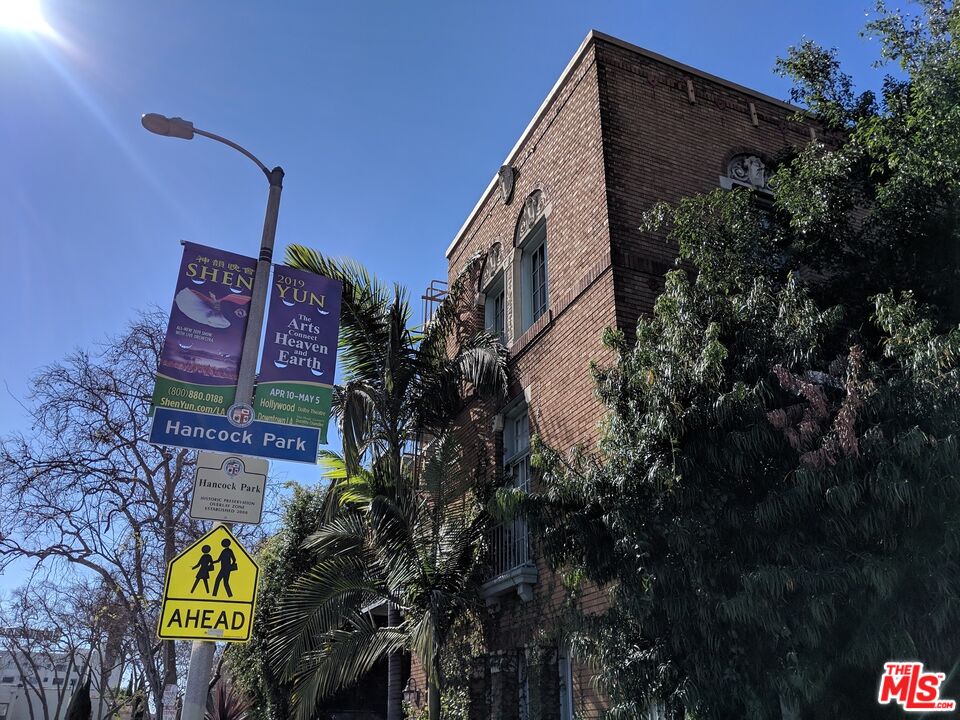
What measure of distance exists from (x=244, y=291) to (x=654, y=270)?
19.4 feet

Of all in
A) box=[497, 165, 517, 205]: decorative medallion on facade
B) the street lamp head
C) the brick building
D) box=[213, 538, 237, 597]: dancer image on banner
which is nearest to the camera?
box=[213, 538, 237, 597]: dancer image on banner

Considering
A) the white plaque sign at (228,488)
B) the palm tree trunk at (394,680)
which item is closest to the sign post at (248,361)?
the white plaque sign at (228,488)

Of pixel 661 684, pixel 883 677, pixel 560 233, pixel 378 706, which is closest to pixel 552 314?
pixel 560 233

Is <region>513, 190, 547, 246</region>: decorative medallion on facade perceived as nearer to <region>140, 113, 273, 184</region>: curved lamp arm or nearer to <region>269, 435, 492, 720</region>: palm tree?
<region>269, 435, 492, 720</region>: palm tree

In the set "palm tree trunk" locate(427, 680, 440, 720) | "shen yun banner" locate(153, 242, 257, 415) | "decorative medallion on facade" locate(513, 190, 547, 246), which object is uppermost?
"decorative medallion on facade" locate(513, 190, 547, 246)

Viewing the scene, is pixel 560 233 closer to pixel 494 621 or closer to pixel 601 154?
pixel 601 154

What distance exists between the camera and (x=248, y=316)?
8359 millimetres

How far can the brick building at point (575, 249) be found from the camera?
11398 millimetres

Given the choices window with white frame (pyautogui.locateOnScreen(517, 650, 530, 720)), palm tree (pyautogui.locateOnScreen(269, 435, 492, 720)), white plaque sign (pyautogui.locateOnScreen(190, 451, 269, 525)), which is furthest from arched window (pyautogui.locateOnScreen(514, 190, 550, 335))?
white plaque sign (pyautogui.locateOnScreen(190, 451, 269, 525))

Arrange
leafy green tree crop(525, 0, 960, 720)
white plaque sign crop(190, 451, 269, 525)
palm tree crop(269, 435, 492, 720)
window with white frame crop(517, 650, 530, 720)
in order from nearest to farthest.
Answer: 1. leafy green tree crop(525, 0, 960, 720)
2. white plaque sign crop(190, 451, 269, 525)
3. window with white frame crop(517, 650, 530, 720)
4. palm tree crop(269, 435, 492, 720)

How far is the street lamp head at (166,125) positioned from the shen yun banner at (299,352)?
1.92 m

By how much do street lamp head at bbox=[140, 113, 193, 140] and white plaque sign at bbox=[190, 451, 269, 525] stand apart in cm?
386

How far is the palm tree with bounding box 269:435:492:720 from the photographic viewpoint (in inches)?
465

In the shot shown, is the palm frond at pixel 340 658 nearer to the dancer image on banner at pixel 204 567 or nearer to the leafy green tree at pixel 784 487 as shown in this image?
the leafy green tree at pixel 784 487
